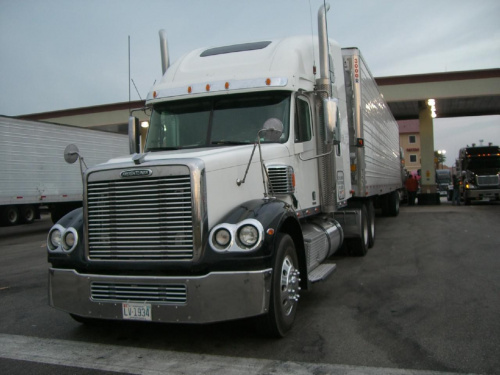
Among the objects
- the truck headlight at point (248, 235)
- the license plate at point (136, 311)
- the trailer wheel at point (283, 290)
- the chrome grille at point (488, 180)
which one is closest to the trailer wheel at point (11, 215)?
the license plate at point (136, 311)

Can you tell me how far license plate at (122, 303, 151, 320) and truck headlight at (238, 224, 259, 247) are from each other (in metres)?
1.01

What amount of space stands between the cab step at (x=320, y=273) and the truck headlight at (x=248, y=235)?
4.88 ft

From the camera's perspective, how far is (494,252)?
31.0 feet

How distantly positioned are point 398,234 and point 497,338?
8.37 metres

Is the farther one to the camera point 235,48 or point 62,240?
point 235,48

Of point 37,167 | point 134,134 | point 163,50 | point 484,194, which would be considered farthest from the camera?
point 484,194

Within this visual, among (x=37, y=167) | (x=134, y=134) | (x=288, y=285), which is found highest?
(x=37, y=167)

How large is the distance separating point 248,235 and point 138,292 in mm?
1117

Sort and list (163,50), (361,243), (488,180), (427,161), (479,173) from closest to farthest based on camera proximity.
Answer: (163,50) → (361,243) → (488,180) → (479,173) → (427,161)

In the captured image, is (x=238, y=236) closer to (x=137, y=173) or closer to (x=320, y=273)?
(x=137, y=173)

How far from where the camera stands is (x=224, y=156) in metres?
4.81

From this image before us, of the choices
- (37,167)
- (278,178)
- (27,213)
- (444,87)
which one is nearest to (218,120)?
(278,178)

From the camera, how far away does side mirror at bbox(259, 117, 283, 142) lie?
16.5 feet

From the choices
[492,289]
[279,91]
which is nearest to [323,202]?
[279,91]
